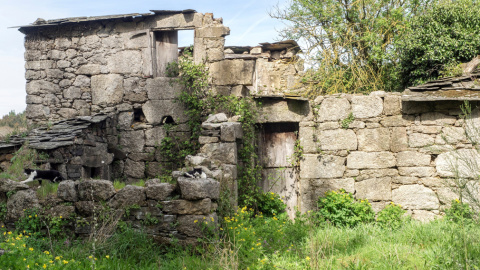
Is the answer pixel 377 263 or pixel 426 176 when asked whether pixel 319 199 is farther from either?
pixel 377 263

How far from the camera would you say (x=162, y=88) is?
32.3 feet

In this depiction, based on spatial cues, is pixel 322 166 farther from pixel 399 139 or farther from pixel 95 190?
pixel 95 190

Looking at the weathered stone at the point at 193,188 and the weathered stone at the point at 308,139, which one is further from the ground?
the weathered stone at the point at 308,139

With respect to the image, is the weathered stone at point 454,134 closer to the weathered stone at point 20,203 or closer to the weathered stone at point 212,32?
the weathered stone at point 212,32

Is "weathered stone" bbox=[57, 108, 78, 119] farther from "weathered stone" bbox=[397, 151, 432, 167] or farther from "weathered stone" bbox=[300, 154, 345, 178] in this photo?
"weathered stone" bbox=[397, 151, 432, 167]

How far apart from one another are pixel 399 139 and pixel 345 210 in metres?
1.70

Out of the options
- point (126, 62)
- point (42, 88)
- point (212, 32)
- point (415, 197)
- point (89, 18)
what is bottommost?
point (415, 197)

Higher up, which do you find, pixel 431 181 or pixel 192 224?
pixel 431 181

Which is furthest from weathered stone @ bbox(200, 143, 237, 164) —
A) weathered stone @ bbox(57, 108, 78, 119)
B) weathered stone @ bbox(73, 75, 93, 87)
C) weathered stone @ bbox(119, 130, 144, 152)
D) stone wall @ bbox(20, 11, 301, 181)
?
weathered stone @ bbox(57, 108, 78, 119)

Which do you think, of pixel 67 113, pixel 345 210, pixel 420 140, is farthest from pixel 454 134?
pixel 67 113

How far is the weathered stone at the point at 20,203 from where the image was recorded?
565cm

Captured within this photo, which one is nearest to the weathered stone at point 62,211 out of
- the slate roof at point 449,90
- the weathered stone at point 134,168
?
the weathered stone at point 134,168

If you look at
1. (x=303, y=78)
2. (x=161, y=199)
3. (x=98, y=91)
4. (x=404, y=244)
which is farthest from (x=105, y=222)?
(x=303, y=78)

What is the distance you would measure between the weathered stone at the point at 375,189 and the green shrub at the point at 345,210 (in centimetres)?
17
